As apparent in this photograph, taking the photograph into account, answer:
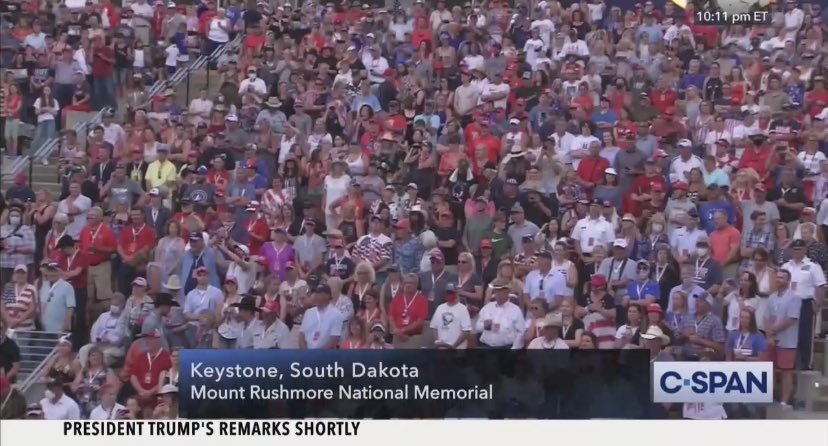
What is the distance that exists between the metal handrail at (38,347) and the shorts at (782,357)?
20.4 ft

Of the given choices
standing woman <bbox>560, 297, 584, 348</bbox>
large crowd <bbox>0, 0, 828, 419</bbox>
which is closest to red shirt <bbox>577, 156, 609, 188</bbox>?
large crowd <bbox>0, 0, 828, 419</bbox>

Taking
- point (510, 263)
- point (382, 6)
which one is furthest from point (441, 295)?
point (382, 6)

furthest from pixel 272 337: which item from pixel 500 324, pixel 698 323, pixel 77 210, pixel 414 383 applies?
pixel 698 323

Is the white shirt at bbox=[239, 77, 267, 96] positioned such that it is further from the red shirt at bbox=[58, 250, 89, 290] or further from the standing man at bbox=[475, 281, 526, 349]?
the standing man at bbox=[475, 281, 526, 349]

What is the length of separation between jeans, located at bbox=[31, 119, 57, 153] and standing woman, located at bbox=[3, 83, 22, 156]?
7.2 inches

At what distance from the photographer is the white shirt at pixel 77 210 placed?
16.2 meters

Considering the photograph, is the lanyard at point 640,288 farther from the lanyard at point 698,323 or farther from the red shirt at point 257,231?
the red shirt at point 257,231

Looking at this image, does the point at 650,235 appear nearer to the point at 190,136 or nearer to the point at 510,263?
the point at 510,263

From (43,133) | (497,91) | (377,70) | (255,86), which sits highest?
(377,70)

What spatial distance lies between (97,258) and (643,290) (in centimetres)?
503

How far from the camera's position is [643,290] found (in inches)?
596

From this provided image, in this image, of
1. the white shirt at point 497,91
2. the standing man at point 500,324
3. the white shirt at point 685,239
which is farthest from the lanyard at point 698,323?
the white shirt at point 497,91

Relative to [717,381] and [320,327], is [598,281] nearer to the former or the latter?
[717,381]
